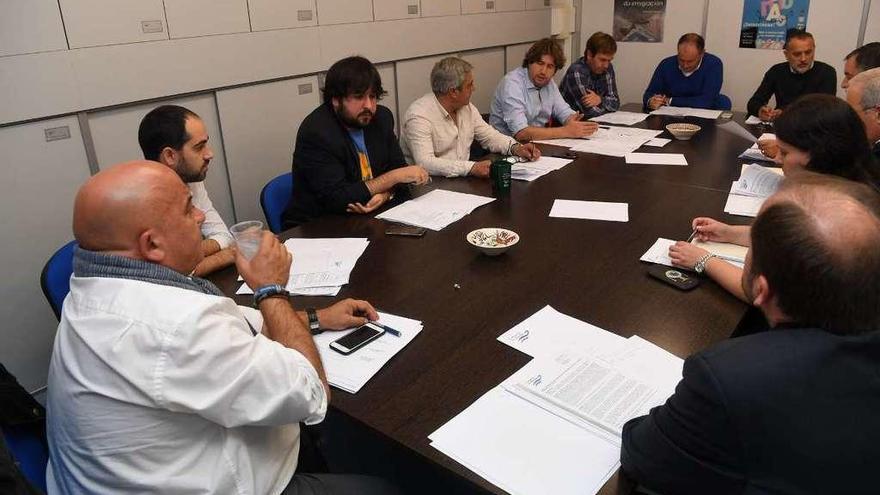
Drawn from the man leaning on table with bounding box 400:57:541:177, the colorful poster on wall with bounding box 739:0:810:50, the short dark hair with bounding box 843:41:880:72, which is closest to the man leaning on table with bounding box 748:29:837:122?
the short dark hair with bounding box 843:41:880:72

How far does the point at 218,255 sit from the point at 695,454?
4.76 ft

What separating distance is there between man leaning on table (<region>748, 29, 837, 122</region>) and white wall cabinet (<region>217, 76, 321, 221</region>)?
292 cm

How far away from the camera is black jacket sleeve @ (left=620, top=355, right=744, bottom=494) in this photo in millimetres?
815

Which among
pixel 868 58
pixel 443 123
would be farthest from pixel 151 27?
pixel 868 58

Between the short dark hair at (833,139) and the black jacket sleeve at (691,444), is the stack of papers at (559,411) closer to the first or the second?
the black jacket sleeve at (691,444)

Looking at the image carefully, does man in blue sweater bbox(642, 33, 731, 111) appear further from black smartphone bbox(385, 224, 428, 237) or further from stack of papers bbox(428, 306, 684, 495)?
stack of papers bbox(428, 306, 684, 495)

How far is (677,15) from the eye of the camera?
17.2 ft

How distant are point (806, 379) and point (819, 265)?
159 mm

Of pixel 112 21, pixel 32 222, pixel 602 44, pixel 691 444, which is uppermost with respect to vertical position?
pixel 112 21

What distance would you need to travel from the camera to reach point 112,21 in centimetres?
258

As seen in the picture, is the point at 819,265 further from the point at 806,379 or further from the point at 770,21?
the point at 770,21

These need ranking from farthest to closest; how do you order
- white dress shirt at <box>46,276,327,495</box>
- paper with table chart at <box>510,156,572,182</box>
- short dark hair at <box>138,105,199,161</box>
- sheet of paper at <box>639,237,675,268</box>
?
paper with table chart at <box>510,156,572,182</box> < short dark hair at <box>138,105,199,161</box> < sheet of paper at <box>639,237,675,268</box> < white dress shirt at <box>46,276,327,495</box>

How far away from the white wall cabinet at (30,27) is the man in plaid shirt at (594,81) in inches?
122

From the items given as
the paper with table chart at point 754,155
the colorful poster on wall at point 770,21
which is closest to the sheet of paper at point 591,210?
the paper with table chart at point 754,155
